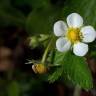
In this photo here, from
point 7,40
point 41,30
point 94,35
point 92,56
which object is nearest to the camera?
point 94,35

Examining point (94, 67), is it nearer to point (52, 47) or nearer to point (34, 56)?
point (34, 56)

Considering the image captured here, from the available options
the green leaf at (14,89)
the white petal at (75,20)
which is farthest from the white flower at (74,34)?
the green leaf at (14,89)

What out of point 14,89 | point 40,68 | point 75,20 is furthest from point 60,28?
point 14,89

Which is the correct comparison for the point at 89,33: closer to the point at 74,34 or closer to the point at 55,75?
the point at 74,34

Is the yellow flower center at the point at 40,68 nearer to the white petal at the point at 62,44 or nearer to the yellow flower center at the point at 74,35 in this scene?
the white petal at the point at 62,44

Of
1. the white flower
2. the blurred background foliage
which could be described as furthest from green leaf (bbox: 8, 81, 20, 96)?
the white flower

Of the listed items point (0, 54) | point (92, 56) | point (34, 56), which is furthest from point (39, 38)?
point (0, 54)

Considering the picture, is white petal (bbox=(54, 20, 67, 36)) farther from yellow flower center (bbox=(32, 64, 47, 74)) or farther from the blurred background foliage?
the blurred background foliage
